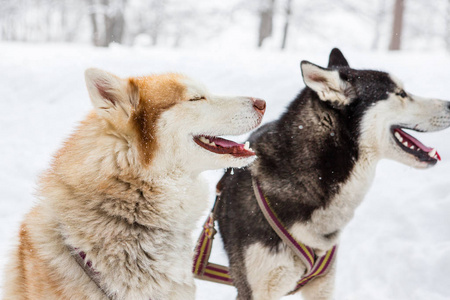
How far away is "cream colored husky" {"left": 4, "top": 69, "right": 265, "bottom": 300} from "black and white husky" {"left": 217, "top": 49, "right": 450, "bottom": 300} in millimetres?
633

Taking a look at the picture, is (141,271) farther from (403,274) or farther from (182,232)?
(403,274)

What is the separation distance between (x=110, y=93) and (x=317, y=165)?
1339mm

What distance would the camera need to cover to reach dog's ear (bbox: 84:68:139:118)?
1.67 meters

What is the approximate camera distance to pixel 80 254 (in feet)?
5.56

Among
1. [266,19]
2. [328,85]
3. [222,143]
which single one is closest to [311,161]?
[328,85]

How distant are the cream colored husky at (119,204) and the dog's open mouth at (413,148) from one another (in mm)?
1368

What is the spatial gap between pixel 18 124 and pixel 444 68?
→ 7.56m

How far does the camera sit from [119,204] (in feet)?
5.64

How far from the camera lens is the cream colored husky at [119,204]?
1.69 m

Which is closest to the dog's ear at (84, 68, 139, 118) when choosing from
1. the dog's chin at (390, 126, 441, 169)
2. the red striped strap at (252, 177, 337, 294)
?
the red striped strap at (252, 177, 337, 294)

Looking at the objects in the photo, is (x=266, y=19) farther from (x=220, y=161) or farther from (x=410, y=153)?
(x=220, y=161)

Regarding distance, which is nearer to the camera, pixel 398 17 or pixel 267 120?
pixel 267 120

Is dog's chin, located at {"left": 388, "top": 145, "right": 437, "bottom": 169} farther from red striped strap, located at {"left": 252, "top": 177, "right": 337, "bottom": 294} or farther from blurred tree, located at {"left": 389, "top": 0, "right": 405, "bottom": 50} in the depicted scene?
blurred tree, located at {"left": 389, "top": 0, "right": 405, "bottom": 50}

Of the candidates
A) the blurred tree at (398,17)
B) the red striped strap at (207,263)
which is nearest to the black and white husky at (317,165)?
the red striped strap at (207,263)
